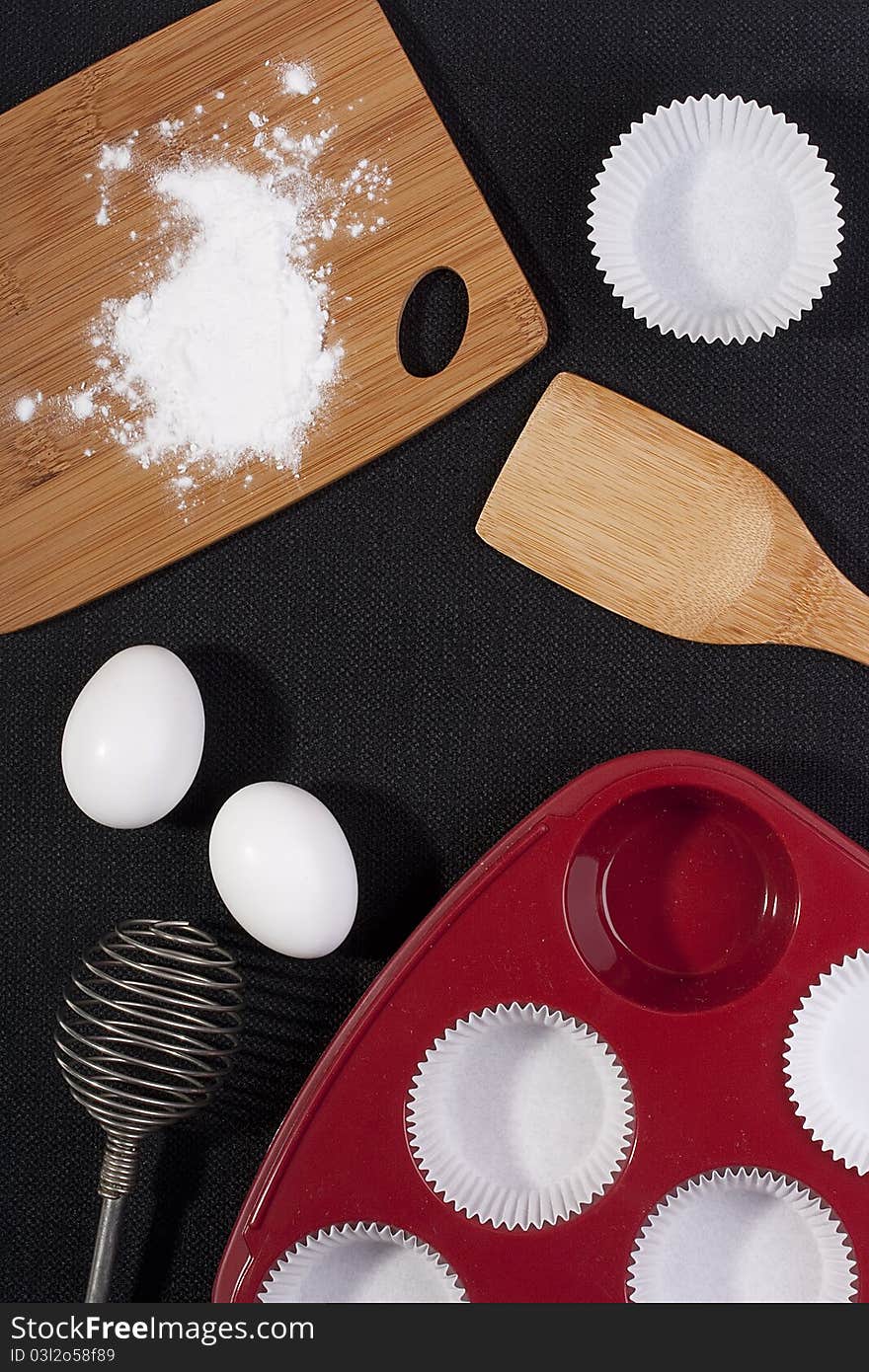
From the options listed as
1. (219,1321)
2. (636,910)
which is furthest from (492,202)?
(219,1321)

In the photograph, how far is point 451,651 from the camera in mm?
869

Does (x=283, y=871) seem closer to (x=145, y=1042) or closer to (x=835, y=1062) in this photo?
(x=145, y=1042)

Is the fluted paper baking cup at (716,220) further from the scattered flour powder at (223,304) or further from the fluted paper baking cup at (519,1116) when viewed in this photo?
the fluted paper baking cup at (519,1116)

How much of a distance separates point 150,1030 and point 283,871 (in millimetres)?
160

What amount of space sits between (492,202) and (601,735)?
42 centimetres

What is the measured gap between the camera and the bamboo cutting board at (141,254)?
2.72 feet

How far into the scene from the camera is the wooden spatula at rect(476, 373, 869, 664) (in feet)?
2.70

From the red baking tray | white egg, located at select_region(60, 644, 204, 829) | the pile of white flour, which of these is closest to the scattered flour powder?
the pile of white flour

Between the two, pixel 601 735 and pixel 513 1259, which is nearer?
pixel 513 1259

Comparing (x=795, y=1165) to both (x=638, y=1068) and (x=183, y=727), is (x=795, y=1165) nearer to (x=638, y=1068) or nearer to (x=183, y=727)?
(x=638, y=1068)

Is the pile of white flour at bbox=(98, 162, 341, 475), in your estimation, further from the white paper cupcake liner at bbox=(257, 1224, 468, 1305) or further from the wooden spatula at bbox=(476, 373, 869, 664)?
the white paper cupcake liner at bbox=(257, 1224, 468, 1305)

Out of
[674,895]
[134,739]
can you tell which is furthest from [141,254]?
[674,895]

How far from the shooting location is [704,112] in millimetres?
837

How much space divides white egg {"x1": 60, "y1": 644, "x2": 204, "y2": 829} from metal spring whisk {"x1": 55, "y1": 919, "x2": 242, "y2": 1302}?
0.09m
